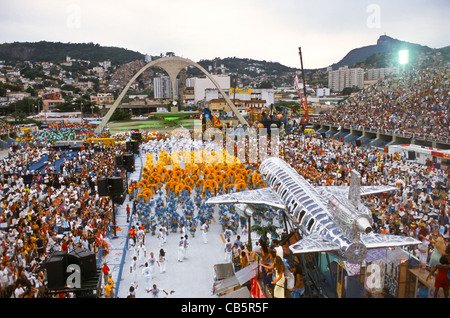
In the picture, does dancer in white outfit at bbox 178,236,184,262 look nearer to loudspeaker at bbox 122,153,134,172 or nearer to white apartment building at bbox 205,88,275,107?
loudspeaker at bbox 122,153,134,172

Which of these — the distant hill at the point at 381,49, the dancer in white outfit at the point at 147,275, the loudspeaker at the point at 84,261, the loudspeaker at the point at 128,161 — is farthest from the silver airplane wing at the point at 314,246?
the distant hill at the point at 381,49

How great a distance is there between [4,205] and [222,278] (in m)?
12.6

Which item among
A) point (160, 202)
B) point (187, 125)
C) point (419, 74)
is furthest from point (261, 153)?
point (187, 125)

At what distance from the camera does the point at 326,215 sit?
36.4ft

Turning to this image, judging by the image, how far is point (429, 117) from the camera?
121 feet

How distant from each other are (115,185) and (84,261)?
295 inches

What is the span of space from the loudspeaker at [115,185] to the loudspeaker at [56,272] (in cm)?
750

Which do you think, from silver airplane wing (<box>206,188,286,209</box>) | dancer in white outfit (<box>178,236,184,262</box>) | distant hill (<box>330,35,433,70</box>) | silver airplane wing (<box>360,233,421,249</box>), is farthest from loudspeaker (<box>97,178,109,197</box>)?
distant hill (<box>330,35,433,70</box>)

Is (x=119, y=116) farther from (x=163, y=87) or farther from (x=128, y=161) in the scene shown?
(x=163, y=87)

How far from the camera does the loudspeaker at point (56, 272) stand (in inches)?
324

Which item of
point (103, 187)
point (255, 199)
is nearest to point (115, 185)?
point (103, 187)

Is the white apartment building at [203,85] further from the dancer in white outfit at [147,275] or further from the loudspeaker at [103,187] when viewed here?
the dancer in white outfit at [147,275]

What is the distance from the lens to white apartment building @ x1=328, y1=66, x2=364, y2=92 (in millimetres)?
159750

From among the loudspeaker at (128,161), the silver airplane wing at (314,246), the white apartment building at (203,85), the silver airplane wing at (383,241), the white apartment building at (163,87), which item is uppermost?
the white apartment building at (163,87)
